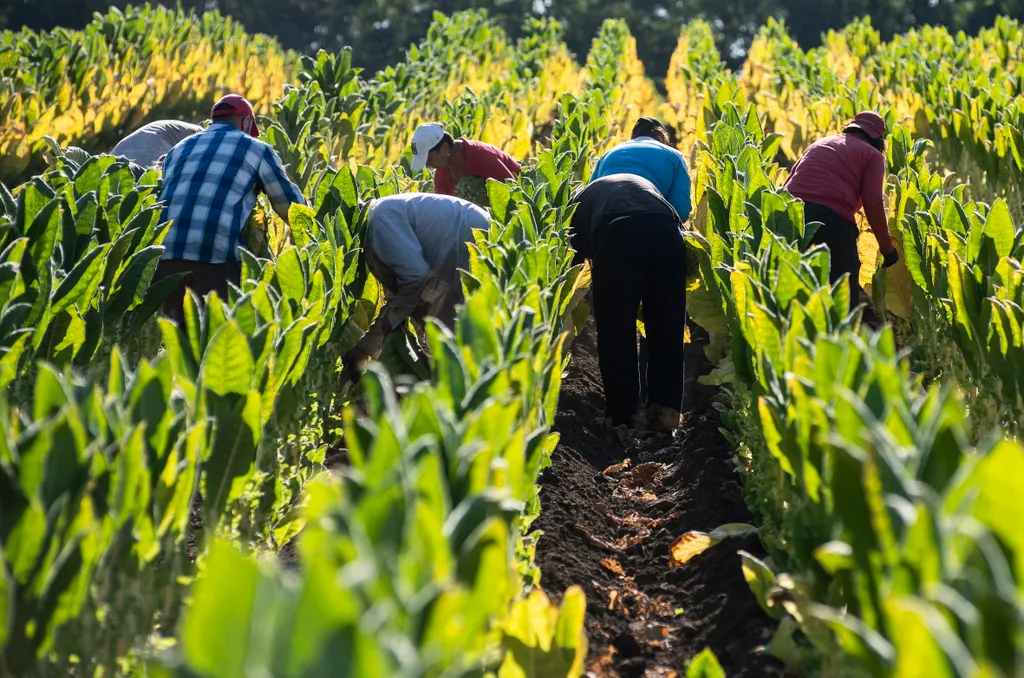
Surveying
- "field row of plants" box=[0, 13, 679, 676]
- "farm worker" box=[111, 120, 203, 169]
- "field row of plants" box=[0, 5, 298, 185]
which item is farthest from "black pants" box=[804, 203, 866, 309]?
"field row of plants" box=[0, 5, 298, 185]

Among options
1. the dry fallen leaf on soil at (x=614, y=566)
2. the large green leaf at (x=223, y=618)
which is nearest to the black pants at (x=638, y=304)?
the dry fallen leaf on soil at (x=614, y=566)

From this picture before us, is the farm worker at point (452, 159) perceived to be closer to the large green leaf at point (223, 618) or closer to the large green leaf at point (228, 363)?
the large green leaf at point (228, 363)

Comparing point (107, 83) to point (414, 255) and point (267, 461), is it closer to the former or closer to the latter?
point (414, 255)

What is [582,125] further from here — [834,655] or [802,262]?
[834,655]

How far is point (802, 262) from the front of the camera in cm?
353

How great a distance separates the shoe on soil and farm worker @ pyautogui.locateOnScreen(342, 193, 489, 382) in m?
1.06

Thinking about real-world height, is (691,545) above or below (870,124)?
below

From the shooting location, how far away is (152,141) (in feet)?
21.9

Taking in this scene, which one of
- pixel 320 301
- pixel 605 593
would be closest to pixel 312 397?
pixel 320 301

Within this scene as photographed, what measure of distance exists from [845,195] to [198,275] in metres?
3.02

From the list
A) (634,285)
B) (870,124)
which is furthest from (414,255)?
(870,124)

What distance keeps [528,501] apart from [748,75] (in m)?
16.1

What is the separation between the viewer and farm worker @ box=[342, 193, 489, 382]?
4750 mm

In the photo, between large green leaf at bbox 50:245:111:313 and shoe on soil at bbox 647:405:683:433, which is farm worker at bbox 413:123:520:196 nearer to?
shoe on soil at bbox 647:405:683:433
